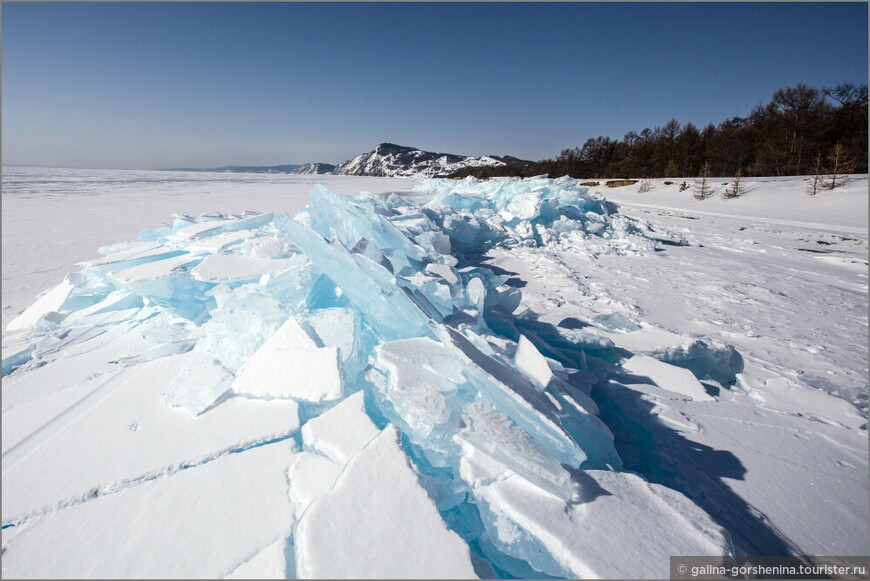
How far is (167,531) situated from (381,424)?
24.1 inches

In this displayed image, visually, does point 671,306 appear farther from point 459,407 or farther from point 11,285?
point 11,285

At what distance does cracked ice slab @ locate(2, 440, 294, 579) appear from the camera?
0.80 m

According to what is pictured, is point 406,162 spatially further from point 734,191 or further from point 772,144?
point 734,191

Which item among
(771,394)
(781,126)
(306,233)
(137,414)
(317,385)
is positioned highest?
(781,126)

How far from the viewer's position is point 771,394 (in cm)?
203

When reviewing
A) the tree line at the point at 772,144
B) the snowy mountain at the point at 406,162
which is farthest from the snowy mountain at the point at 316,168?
the tree line at the point at 772,144

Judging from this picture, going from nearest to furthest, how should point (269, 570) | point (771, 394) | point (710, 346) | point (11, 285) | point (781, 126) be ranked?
point (269, 570), point (771, 394), point (710, 346), point (11, 285), point (781, 126)

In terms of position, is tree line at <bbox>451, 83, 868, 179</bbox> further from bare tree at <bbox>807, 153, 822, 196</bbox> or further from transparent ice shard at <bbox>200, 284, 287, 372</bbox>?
transparent ice shard at <bbox>200, 284, 287, 372</bbox>

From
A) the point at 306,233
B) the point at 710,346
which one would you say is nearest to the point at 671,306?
the point at 710,346

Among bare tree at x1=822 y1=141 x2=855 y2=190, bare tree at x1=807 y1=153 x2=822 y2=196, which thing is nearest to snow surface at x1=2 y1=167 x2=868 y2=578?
bare tree at x1=807 y1=153 x2=822 y2=196

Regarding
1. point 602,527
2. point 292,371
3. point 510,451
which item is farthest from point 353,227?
point 602,527

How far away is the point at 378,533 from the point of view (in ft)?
2.70

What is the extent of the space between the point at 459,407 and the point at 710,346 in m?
1.98

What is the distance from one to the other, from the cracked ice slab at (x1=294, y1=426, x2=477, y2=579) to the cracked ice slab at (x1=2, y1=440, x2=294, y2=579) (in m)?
0.09
